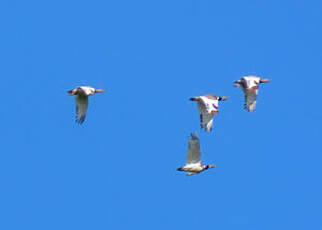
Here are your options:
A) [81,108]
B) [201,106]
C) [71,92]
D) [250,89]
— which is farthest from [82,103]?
[250,89]

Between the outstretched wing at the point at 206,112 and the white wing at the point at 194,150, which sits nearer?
the outstretched wing at the point at 206,112

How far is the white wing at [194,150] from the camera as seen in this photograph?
334 feet

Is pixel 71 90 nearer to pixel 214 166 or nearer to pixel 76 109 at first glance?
pixel 76 109

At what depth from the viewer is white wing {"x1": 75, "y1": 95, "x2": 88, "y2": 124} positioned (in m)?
103

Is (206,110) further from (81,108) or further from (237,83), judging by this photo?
(81,108)

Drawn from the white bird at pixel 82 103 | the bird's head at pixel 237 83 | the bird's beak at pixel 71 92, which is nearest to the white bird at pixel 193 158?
the bird's head at pixel 237 83

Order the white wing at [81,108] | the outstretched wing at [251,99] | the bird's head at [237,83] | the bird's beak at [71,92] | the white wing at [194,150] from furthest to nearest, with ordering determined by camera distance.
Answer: the outstretched wing at [251,99], the bird's head at [237,83], the white wing at [81,108], the white wing at [194,150], the bird's beak at [71,92]

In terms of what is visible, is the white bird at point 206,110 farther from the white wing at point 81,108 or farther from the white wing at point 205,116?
the white wing at point 81,108

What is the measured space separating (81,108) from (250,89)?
34.3 feet

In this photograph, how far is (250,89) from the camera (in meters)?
104

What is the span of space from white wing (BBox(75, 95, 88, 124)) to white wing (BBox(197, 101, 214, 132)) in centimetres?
691

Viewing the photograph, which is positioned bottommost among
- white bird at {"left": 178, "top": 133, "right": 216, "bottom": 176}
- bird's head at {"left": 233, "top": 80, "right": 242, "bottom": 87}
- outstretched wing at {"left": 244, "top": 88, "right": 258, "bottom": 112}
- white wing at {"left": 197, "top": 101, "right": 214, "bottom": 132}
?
white bird at {"left": 178, "top": 133, "right": 216, "bottom": 176}

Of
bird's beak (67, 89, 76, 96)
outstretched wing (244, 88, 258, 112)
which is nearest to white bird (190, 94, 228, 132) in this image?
outstretched wing (244, 88, 258, 112)

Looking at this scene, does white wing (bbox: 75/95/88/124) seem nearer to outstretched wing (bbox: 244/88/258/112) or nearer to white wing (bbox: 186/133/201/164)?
white wing (bbox: 186/133/201/164)
